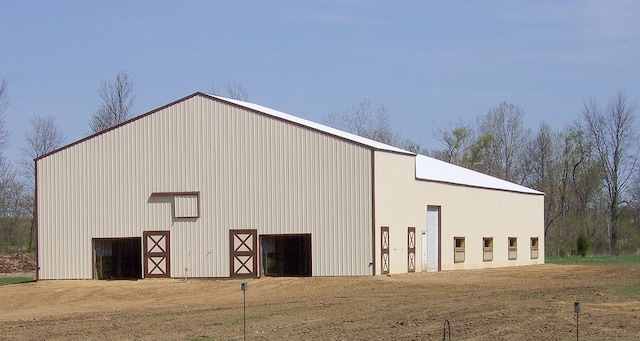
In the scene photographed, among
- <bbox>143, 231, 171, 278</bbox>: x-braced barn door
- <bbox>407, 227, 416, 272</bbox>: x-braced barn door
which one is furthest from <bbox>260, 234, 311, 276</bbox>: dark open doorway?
<bbox>407, 227, 416, 272</bbox>: x-braced barn door

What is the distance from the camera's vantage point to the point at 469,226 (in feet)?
165

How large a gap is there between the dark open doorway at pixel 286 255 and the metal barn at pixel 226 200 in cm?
6

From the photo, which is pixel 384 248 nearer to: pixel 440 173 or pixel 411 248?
pixel 411 248

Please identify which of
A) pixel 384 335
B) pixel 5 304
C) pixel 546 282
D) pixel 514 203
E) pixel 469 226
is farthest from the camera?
pixel 514 203

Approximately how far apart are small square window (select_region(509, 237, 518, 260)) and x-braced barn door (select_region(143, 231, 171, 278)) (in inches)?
871

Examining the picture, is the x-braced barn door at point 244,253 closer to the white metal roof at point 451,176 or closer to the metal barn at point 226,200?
the metal barn at point 226,200

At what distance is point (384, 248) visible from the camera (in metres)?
40.2

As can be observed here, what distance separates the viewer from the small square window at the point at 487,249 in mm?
52094

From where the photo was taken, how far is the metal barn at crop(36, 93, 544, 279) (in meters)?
39.8

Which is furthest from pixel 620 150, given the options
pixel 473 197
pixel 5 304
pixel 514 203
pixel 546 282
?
pixel 5 304

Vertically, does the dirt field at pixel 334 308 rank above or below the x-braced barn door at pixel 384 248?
below

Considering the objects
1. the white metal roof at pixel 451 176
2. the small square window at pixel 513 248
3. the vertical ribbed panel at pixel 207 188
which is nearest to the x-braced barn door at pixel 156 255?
the vertical ribbed panel at pixel 207 188

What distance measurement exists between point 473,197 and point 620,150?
44.0 m

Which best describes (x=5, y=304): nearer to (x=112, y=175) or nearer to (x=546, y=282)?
(x=112, y=175)
